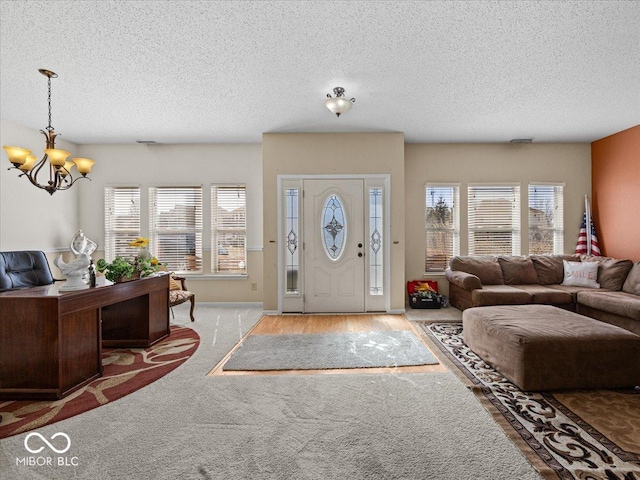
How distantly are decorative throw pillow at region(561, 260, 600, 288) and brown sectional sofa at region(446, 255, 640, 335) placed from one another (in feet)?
0.23

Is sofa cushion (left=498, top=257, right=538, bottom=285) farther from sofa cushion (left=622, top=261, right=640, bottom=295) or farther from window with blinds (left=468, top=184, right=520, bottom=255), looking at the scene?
sofa cushion (left=622, top=261, right=640, bottom=295)

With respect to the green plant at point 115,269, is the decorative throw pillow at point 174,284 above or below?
below

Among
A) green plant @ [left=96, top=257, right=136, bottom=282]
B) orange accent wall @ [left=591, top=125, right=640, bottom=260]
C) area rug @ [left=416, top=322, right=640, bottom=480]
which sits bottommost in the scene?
area rug @ [left=416, top=322, right=640, bottom=480]

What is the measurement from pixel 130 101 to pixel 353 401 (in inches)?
158

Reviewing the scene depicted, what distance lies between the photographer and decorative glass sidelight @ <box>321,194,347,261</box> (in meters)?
5.01

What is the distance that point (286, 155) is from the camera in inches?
197

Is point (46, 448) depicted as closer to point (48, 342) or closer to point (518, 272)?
point (48, 342)

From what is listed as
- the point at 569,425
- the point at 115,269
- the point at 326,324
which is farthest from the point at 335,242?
the point at 569,425

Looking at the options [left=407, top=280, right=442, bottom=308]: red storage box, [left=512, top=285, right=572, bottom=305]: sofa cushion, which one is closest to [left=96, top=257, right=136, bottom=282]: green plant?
[left=407, top=280, right=442, bottom=308]: red storage box

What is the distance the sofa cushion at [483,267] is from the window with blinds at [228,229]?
3.58m

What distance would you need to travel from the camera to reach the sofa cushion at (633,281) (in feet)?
13.5

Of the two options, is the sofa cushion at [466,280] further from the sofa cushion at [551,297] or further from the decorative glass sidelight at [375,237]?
the decorative glass sidelight at [375,237]

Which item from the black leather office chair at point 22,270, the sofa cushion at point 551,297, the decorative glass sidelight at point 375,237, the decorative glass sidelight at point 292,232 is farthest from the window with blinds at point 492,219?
the black leather office chair at point 22,270

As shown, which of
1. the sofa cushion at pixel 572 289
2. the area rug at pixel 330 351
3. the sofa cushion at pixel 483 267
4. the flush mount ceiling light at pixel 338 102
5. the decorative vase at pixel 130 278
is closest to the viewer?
the area rug at pixel 330 351
